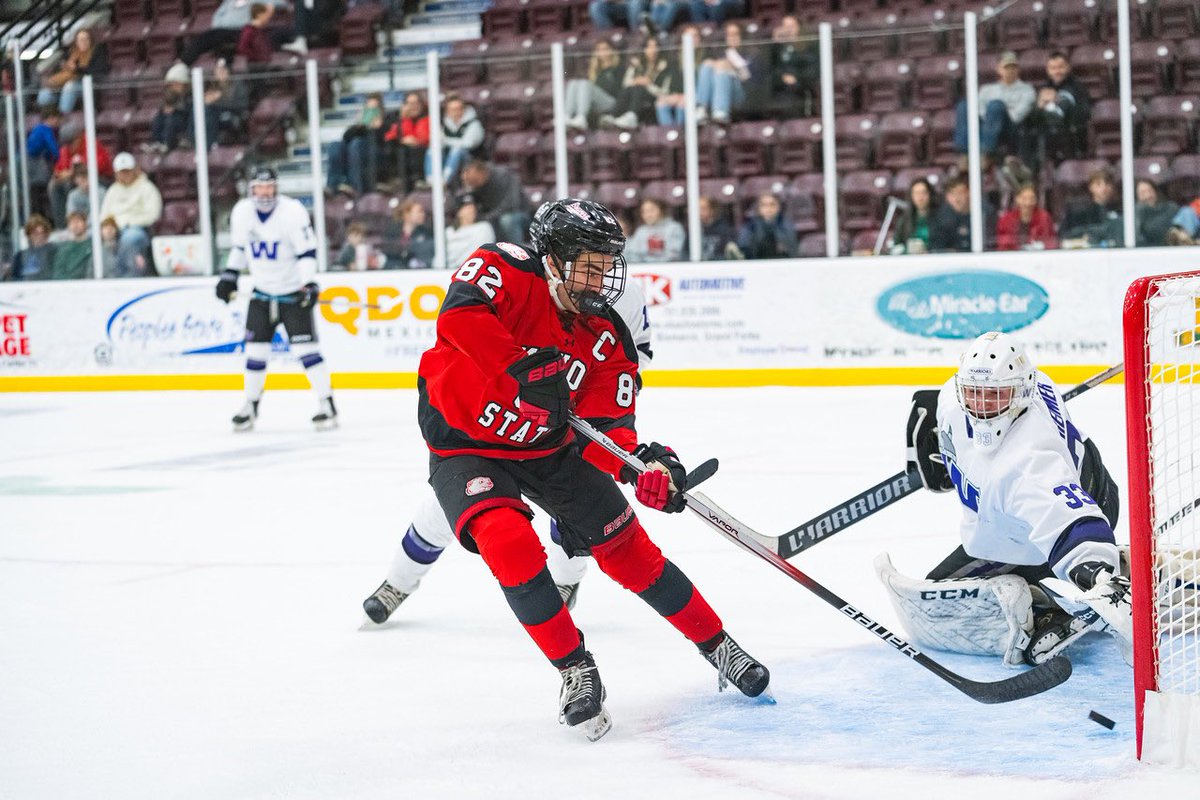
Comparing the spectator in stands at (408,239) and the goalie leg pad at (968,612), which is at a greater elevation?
the spectator in stands at (408,239)

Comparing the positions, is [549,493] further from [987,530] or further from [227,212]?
[227,212]

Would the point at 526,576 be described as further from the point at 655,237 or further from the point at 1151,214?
the point at 655,237

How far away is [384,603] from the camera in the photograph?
370cm

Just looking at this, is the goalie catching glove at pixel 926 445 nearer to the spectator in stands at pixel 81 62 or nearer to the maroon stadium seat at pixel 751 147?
the maroon stadium seat at pixel 751 147

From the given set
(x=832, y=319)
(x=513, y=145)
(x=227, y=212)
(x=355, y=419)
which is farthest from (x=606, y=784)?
(x=227, y=212)

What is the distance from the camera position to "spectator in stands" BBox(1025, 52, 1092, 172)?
8172 millimetres

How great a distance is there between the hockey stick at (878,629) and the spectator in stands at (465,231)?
6219 mm

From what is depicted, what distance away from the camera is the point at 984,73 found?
27.3ft

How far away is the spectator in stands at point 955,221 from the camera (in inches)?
327

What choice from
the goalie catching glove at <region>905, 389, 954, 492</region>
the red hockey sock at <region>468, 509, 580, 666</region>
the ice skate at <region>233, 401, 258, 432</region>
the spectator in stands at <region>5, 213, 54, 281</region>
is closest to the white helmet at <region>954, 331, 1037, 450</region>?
the goalie catching glove at <region>905, 389, 954, 492</region>

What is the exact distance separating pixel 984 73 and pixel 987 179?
0.55m

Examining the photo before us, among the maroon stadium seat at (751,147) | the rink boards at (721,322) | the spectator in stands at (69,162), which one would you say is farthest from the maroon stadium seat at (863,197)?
the spectator in stands at (69,162)

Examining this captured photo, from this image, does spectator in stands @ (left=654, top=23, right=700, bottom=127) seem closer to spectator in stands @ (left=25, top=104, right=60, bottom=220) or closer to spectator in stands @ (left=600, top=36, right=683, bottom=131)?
spectator in stands @ (left=600, top=36, right=683, bottom=131)

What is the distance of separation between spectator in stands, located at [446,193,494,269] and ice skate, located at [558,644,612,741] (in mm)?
6449
